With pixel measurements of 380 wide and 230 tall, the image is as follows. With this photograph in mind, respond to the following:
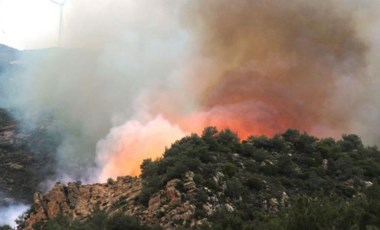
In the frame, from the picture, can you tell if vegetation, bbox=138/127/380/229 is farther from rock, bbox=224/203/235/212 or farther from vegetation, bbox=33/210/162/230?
vegetation, bbox=33/210/162/230

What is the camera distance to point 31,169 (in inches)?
3061

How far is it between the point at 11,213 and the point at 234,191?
142 ft

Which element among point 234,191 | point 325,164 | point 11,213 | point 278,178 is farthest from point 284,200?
point 11,213

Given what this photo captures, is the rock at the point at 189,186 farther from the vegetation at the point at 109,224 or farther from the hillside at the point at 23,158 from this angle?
the hillside at the point at 23,158

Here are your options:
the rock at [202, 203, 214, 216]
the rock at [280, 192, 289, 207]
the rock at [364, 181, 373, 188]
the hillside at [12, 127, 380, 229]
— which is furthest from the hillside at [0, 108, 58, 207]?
the rock at [364, 181, 373, 188]

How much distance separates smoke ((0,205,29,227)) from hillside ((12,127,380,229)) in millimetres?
26224

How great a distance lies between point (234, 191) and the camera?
110 feet

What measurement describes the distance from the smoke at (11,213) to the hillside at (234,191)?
26.2 meters

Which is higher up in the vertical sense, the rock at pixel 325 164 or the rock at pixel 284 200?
the rock at pixel 325 164

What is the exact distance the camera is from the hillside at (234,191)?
27.2 metres

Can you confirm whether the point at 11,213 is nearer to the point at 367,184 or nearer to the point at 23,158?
the point at 23,158

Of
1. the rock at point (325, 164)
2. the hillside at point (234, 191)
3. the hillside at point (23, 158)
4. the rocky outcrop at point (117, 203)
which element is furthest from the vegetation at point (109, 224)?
the hillside at point (23, 158)

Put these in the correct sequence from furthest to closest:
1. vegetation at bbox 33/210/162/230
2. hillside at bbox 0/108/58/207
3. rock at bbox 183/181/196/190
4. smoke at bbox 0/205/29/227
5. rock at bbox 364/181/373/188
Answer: hillside at bbox 0/108/58/207, smoke at bbox 0/205/29/227, rock at bbox 364/181/373/188, rock at bbox 183/181/196/190, vegetation at bbox 33/210/162/230

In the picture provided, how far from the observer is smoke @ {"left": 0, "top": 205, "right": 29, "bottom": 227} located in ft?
212
